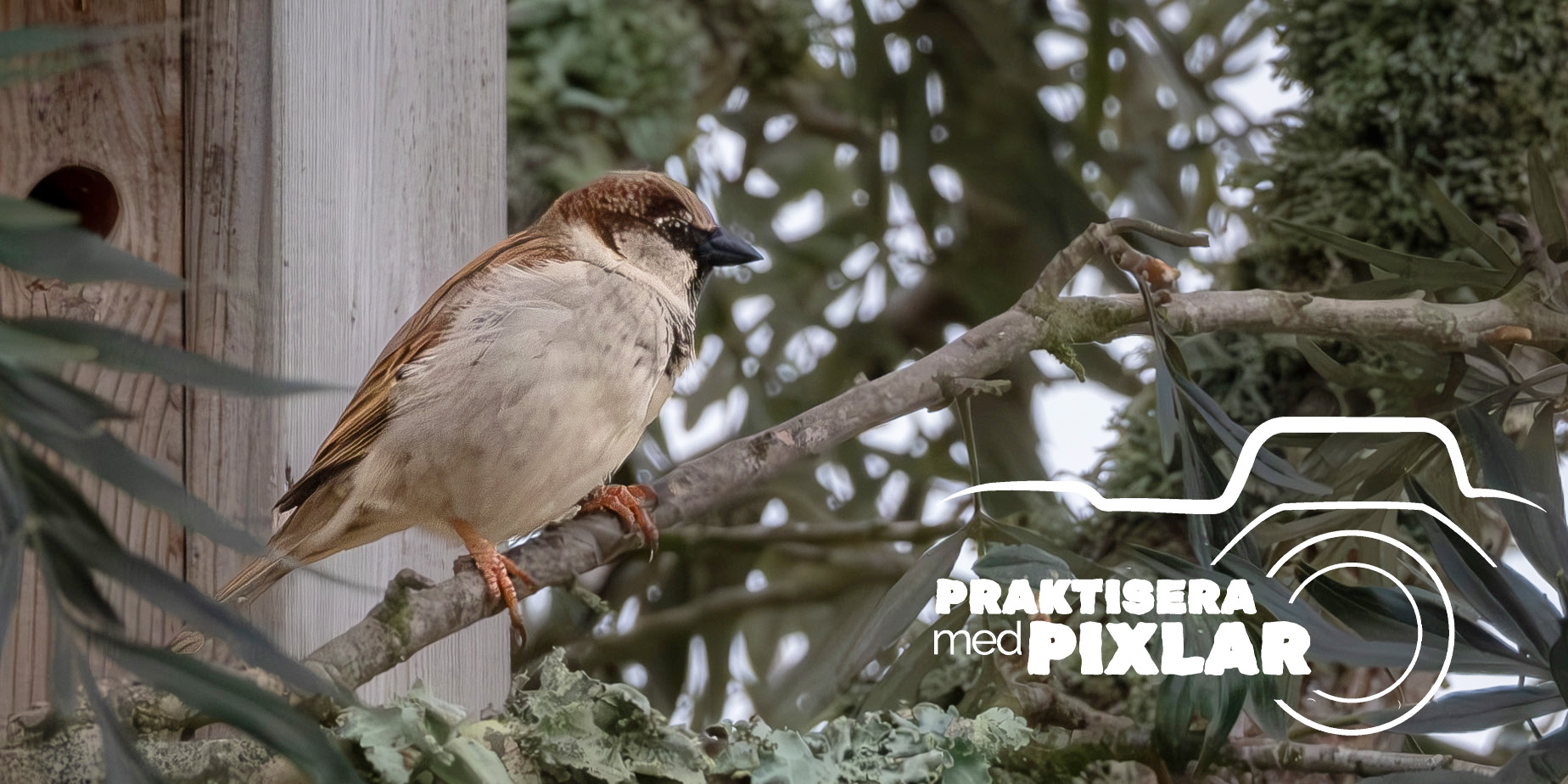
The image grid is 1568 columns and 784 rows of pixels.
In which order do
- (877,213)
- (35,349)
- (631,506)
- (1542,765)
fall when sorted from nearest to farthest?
(35,349) < (1542,765) < (631,506) < (877,213)

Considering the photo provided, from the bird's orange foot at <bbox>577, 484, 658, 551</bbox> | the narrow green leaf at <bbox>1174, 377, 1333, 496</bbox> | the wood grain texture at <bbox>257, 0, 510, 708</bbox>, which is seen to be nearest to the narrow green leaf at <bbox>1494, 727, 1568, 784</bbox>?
the narrow green leaf at <bbox>1174, 377, 1333, 496</bbox>

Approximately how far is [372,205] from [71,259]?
0.39 m

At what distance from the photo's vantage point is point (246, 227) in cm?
92

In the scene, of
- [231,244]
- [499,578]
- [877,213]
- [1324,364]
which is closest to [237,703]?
[499,578]

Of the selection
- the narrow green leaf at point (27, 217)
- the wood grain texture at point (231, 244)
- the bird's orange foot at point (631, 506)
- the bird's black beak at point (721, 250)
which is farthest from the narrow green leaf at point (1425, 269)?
the narrow green leaf at point (27, 217)

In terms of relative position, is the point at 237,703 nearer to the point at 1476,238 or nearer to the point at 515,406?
the point at 515,406

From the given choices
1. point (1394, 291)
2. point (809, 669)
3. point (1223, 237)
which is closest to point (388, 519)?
point (809, 669)

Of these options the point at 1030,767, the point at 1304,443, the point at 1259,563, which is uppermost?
the point at 1304,443

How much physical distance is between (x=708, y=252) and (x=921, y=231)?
3.31ft

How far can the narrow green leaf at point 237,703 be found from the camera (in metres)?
0.62

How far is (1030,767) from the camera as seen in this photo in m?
1.09

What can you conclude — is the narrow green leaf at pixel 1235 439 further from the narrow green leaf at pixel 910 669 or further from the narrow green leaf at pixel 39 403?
the narrow green leaf at pixel 39 403

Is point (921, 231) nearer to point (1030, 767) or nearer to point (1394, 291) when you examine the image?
point (1394, 291)

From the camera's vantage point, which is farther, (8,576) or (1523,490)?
(1523,490)
